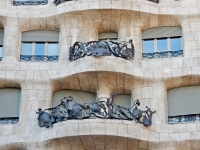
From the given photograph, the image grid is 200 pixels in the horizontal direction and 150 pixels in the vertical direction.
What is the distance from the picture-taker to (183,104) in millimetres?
22531

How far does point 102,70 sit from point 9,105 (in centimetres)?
318

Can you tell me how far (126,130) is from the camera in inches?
838

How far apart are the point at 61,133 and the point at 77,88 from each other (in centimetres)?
216

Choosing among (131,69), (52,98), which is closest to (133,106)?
(131,69)

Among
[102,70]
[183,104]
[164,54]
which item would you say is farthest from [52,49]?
[183,104]

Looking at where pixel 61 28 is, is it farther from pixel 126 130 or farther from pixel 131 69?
pixel 126 130

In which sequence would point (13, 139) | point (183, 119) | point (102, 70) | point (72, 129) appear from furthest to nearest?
point (102, 70) < point (183, 119) < point (13, 139) < point (72, 129)

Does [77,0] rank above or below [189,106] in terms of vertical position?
above

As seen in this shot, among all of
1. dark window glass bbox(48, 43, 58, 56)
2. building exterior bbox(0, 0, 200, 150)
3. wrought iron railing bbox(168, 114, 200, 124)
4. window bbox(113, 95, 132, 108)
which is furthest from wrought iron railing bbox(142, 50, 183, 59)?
dark window glass bbox(48, 43, 58, 56)

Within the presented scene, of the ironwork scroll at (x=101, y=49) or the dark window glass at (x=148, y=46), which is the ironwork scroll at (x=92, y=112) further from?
the dark window glass at (x=148, y=46)

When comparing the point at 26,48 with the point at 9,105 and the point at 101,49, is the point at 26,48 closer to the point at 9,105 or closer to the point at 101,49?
the point at 9,105

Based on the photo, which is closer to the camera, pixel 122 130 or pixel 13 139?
pixel 122 130

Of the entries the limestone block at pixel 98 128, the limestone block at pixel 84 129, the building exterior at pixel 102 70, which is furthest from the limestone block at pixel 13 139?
the limestone block at pixel 98 128

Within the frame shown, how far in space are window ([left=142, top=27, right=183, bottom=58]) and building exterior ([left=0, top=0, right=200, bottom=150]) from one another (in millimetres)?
32
